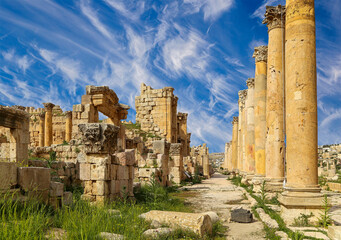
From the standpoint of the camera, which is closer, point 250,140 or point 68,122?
point 250,140

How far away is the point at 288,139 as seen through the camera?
318 inches

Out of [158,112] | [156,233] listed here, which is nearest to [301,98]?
[156,233]

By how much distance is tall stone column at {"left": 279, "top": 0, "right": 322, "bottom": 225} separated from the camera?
7.48m

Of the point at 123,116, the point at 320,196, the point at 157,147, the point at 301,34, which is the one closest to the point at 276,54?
the point at 301,34

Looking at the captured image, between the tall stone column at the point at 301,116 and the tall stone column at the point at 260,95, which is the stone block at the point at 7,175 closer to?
the tall stone column at the point at 301,116

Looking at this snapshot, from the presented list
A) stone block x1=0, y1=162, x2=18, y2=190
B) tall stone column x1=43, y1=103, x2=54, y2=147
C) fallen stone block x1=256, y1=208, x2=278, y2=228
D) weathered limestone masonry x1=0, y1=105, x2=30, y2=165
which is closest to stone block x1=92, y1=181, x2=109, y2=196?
stone block x1=0, y1=162, x2=18, y2=190

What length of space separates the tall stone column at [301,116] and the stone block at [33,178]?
229 inches

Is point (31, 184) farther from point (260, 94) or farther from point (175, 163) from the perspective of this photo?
point (175, 163)

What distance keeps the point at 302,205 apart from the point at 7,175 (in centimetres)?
669

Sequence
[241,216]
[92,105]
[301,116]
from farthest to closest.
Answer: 1. [92,105]
2. [301,116]
3. [241,216]

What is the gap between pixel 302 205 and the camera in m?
7.35

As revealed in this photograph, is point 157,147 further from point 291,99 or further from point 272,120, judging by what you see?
point 291,99

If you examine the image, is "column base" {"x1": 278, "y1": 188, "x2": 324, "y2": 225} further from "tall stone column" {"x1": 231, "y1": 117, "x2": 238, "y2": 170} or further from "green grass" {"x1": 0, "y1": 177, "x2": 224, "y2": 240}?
"tall stone column" {"x1": 231, "y1": 117, "x2": 238, "y2": 170}

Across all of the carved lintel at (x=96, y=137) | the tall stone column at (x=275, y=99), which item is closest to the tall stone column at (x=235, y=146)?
the tall stone column at (x=275, y=99)
